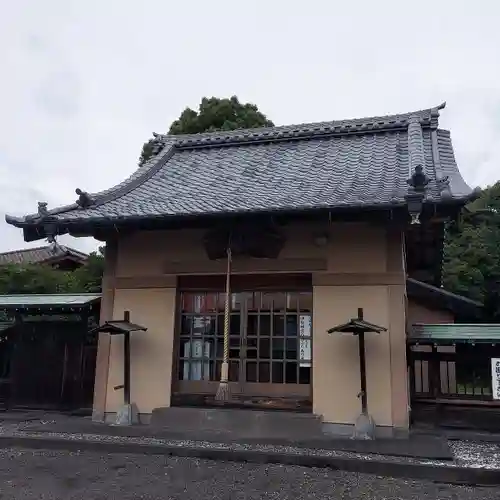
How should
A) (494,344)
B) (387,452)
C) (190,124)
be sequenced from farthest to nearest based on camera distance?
(190,124) → (494,344) → (387,452)

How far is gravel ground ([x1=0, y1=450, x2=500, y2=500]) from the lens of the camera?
4.89 metres

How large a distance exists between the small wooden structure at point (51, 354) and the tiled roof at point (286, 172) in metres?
1.85

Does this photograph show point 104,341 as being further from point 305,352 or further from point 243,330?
point 305,352

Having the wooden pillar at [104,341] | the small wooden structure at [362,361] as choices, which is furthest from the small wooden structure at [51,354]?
the small wooden structure at [362,361]

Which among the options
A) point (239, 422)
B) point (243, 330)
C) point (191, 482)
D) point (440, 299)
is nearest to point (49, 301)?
point (243, 330)

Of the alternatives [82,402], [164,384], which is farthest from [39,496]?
[82,402]

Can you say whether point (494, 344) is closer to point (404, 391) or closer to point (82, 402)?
point (404, 391)

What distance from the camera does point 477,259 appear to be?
83.0ft

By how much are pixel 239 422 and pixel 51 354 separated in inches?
158

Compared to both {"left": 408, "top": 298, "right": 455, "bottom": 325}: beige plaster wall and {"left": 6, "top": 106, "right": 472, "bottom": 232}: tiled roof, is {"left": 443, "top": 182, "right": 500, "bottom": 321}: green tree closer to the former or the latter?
{"left": 408, "top": 298, "right": 455, "bottom": 325}: beige plaster wall

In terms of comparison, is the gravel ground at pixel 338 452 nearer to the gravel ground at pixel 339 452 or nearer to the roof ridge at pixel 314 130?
the gravel ground at pixel 339 452

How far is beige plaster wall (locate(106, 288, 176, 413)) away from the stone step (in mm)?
364

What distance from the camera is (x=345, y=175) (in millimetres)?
9445

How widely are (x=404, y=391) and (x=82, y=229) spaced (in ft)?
18.8
